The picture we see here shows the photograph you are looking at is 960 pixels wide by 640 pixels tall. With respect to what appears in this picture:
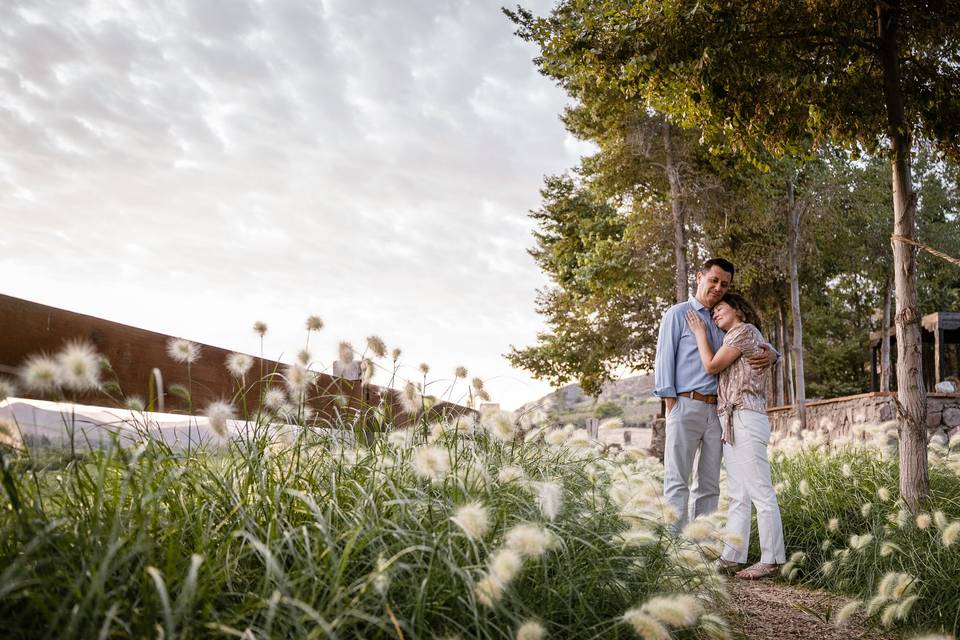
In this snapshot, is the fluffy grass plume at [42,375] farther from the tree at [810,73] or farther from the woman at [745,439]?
the tree at [810,73]

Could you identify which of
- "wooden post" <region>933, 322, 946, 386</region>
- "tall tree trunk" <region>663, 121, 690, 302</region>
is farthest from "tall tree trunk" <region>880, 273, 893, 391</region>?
"tall tree trunk" <region>663, 121, 690, 302</region>

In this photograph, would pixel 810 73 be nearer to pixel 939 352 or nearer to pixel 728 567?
pixel 728 567

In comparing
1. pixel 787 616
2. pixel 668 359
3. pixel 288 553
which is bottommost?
pixel 787 616

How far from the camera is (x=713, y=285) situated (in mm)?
4637

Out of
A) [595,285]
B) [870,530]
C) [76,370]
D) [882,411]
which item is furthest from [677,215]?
[76,370]

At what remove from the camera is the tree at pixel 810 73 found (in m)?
4.73

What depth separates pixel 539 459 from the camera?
3520mm

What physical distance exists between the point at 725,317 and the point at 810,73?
2.10 m

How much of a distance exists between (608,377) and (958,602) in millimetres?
19125

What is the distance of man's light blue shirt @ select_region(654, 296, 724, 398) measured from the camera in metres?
4.52

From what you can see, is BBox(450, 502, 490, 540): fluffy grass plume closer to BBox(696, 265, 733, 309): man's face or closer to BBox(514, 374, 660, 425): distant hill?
BBox(514, 374, 660, 425): distant hill

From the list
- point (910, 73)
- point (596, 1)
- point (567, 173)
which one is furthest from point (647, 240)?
point (910, 73)

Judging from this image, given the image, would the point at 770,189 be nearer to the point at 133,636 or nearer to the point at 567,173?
the point at 567,173

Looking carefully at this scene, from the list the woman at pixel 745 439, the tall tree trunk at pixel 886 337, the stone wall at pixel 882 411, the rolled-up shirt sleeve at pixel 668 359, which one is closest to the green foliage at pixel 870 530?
the woman at pixel 745 439
